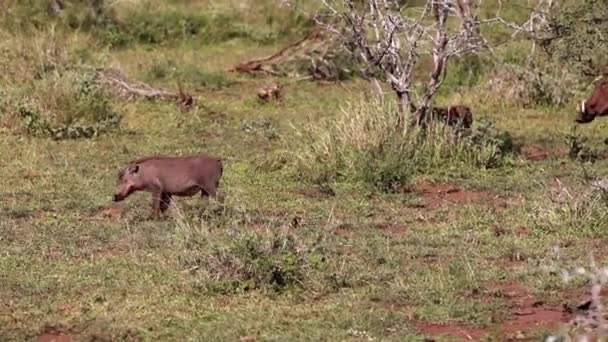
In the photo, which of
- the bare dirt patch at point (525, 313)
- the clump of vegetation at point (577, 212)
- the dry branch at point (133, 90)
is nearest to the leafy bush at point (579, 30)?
the clump of vegetation at point (577, 212)

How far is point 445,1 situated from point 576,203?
2.94 metres

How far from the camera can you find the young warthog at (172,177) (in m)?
8.81

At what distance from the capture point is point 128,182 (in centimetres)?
901

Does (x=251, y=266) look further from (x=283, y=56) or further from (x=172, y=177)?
(x=283, y=56)

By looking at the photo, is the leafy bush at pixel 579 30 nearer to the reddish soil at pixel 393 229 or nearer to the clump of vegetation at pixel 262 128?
the reddish soil at pixel 393 229

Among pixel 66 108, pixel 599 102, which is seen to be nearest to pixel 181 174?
pixel 599 102

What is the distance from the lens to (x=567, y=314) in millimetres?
6074

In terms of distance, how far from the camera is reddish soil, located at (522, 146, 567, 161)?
→ 12.2 m

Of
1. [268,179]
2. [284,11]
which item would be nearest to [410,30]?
[268,179]

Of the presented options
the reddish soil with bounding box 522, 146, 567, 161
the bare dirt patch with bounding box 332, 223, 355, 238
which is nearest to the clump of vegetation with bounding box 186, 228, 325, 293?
A: the bare dirt patch with bounding box 332, 223, 355, 238

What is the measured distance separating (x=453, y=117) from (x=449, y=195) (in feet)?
6.15

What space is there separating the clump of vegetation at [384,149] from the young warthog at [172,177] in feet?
6.32

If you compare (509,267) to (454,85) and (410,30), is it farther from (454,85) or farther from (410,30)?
(454,85)

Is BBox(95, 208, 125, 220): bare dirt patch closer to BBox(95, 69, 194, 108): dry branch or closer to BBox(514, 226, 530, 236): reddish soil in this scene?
BBox(514, 226, 530, 236): reddish soil
